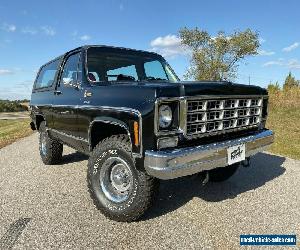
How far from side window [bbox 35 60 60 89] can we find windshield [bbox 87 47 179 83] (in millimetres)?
1377

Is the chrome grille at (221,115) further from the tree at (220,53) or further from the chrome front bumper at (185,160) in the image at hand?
the tree at (220,53)

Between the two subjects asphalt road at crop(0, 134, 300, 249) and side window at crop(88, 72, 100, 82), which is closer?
asphalt road at crop(0, 134, 300, 249)

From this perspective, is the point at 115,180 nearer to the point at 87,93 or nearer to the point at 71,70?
the point at 87,93

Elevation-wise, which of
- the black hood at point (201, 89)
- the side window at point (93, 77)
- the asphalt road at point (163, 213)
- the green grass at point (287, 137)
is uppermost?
the side window at point (93, 77)

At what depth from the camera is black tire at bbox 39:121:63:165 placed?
668cm

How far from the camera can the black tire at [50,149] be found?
6.68m

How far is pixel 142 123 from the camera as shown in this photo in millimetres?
3432

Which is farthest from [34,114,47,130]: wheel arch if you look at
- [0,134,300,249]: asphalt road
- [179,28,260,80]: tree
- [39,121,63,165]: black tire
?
[179,28,260,80]: tree

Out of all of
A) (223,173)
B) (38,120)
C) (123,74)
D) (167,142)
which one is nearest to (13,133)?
(38,120)

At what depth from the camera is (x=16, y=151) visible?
898cm

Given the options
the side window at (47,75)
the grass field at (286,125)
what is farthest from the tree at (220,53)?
the side window at (47,75)

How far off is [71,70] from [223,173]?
287cm

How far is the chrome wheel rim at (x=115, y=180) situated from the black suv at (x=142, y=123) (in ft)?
0.04

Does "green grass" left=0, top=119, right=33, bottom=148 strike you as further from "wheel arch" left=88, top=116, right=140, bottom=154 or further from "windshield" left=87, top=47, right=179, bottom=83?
"wheel arch" left=88, top=116, right=140, bottom=154
